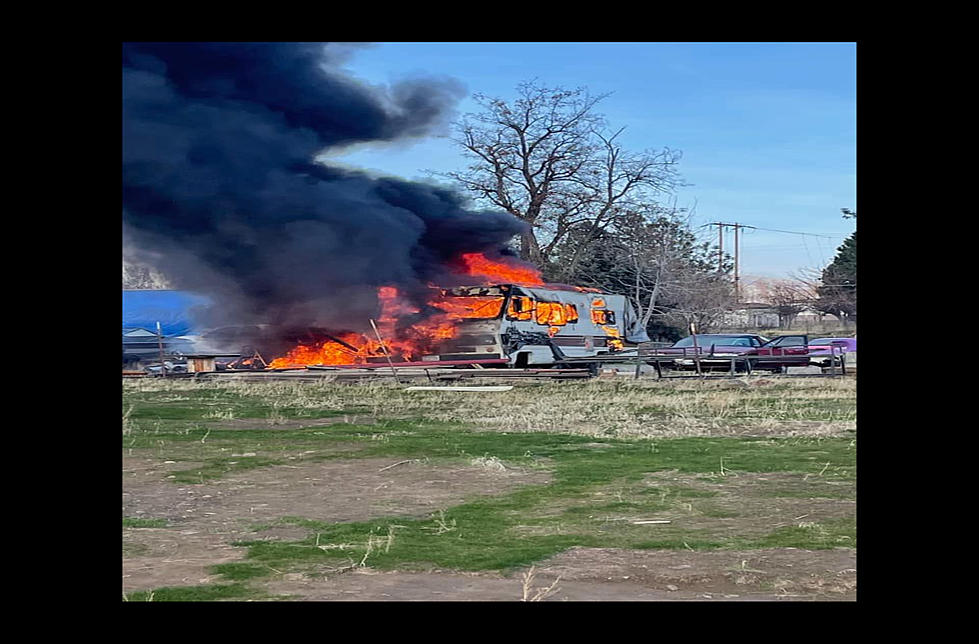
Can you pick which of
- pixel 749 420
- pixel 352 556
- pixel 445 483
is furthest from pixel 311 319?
pixel 352 556

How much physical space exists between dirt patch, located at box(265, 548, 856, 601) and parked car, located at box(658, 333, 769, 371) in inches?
733

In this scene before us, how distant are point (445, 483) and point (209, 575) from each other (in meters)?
3.73

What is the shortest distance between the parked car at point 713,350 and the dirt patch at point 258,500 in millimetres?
15878

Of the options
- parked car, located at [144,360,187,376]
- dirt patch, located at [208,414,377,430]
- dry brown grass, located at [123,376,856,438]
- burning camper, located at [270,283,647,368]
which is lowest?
dirt patch, located at [208,414,377,430]

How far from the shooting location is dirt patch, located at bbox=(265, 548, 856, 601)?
5789mm

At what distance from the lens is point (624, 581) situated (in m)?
6.12

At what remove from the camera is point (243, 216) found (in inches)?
906

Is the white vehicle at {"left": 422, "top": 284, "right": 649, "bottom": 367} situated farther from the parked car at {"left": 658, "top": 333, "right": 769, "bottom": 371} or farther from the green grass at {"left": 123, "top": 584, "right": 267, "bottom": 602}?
the green grass at {"left": 123, "top": 584, "right": 267, "bottom": 602}

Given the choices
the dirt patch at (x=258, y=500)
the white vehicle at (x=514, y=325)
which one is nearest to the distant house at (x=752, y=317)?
the white vehicle at (x=514, y=325)

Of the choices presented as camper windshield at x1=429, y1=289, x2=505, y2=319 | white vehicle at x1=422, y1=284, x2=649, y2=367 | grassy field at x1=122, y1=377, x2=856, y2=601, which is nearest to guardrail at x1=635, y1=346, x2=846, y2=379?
white vehicle at x1=422, y1=284, x2=649, y2=367

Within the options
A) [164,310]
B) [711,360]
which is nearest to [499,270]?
[711,360]

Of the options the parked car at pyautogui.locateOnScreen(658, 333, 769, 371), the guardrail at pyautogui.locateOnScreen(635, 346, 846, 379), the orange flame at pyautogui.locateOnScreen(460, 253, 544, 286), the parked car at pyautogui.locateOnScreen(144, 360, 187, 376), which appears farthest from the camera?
the parked car at pyautogui.locateOnScreen(144, 360, 187, 376)

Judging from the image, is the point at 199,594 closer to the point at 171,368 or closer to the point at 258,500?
the point at 258,500

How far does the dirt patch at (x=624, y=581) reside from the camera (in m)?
5.79
